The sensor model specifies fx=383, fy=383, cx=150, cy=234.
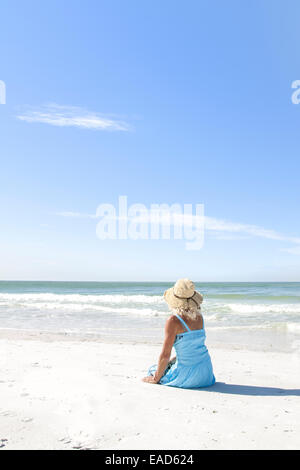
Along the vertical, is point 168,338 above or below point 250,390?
above

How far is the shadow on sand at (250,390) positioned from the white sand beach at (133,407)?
13mm

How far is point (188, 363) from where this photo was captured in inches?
183

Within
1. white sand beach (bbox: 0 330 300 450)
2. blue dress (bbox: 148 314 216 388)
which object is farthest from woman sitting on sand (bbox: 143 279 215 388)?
white sand beach (bbox: 0 330 300 450)

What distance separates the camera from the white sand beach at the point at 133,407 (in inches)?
117

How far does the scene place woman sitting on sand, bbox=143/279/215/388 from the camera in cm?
455

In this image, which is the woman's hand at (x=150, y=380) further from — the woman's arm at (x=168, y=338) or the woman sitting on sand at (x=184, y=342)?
the woman's arm at (x=168, y=338)

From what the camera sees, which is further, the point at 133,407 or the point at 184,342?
the point at 184,342

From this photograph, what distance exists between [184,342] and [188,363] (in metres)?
0.30

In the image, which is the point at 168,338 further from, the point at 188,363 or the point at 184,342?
the point at 188,363

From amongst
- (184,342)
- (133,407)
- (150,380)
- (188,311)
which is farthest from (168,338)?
(133,407)

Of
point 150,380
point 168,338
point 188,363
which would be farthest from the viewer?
point 150,380

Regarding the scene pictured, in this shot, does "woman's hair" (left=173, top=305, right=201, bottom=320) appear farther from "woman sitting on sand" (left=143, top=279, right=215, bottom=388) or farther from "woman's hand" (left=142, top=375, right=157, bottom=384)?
"woman's hand" (left=142, top=375, right=157, bottom=384)

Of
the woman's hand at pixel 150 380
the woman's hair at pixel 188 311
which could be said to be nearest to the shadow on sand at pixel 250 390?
the woman's hand at pixel 150 380
